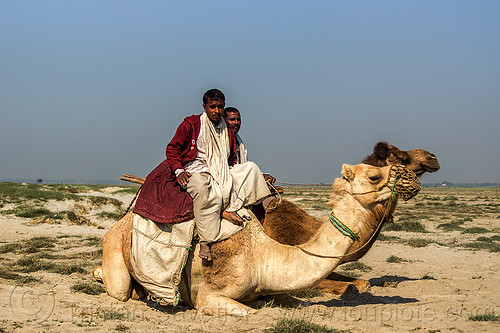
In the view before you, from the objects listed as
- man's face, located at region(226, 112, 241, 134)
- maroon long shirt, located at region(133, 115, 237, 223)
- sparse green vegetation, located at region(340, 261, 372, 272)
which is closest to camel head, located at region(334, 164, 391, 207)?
maroon long shirt, located at region(133, 115, 237, 223)

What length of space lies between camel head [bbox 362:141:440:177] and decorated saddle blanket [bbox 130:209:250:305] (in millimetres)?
1714

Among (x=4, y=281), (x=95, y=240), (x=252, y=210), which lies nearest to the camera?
(x=252, y=210)

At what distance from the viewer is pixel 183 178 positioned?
5.33 m

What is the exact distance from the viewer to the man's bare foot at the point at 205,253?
518 centimetres

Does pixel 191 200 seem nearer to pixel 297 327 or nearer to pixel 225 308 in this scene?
pixel 225 308

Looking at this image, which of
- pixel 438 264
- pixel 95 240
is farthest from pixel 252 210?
pixel 95 240

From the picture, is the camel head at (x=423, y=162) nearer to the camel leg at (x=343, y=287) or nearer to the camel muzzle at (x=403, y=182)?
the camel muzzle at (x=403, y=182)

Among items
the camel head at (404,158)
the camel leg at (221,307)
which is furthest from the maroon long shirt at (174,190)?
the camel head at (404,158)

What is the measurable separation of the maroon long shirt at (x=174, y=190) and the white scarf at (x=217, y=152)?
114 millimetres

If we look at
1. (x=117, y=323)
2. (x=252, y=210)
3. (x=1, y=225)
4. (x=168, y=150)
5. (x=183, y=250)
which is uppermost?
(x=168, y=150)

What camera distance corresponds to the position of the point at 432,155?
5.56m

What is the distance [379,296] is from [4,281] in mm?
5251

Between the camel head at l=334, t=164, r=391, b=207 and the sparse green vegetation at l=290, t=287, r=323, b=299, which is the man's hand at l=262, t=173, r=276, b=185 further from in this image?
the sparse green vegetation at l=290, t=287, r=323, b=299

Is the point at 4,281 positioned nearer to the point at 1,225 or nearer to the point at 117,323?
the point at 117,323
